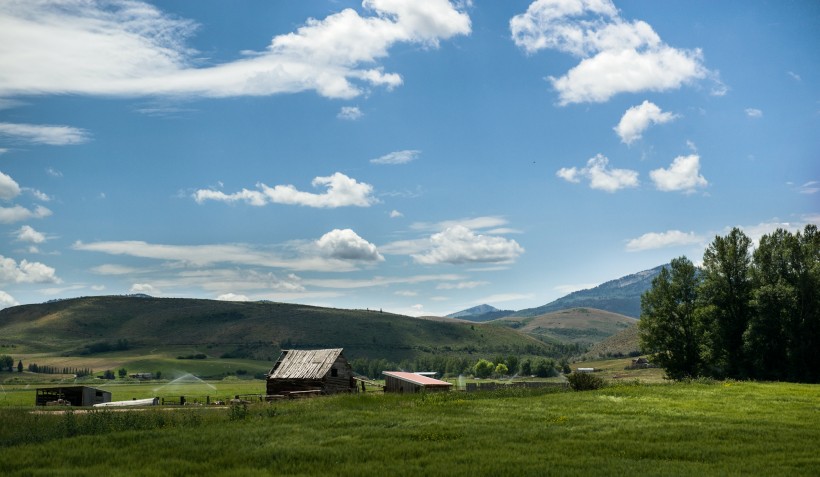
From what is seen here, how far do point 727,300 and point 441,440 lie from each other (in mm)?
54412

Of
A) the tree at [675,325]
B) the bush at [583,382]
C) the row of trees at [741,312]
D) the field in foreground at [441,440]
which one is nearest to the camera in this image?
the field in foreground at [441,440]

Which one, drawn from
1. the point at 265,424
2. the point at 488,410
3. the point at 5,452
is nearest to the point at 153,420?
the point at 265,424

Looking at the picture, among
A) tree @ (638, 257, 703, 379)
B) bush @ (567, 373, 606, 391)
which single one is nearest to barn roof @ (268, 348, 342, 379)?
bush @ (567, 373, 606, 391)

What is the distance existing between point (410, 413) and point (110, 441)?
49.5 ft

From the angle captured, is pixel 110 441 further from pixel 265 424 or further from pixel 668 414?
pixel 668 414

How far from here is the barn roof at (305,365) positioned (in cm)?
6312

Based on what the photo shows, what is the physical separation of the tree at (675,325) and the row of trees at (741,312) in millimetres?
106

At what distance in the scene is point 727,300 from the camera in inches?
2680

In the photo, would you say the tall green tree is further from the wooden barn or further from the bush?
→ the wooden barn

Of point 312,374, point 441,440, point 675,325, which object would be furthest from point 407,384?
point 441,440

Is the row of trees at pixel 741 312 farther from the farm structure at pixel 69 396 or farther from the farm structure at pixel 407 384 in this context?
the farm structure at pixel 69 396

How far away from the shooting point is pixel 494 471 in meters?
18.5

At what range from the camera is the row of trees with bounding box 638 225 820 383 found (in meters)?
62.3

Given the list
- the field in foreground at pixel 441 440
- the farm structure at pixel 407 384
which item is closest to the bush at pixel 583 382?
the field in foreground at pixel 441 440
